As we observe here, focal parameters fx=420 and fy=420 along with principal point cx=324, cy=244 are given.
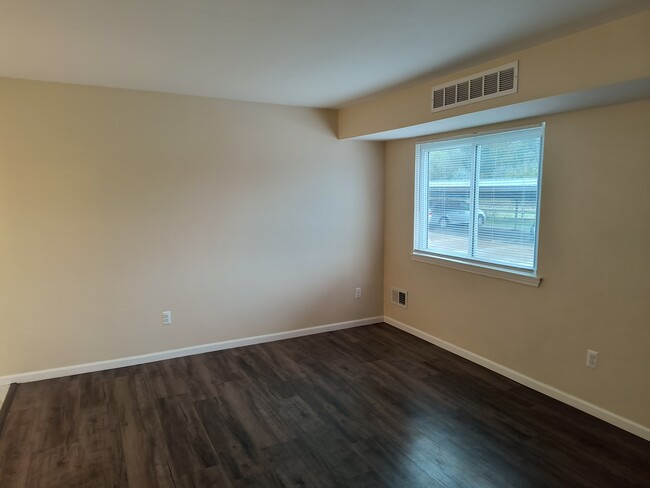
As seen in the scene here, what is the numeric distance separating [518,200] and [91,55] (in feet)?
10.9

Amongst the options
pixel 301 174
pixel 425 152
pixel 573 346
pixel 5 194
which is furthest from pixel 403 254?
pixel 5 194

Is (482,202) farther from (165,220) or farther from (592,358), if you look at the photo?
(165,220)

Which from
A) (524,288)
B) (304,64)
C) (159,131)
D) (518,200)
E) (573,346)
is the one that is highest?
(304,64)

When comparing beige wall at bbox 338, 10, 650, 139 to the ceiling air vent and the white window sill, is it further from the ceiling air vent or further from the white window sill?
the white window sill

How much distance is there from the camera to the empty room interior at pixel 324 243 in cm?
237

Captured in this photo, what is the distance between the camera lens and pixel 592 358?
2973 millimetres

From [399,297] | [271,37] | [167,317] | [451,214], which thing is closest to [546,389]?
[451,214]

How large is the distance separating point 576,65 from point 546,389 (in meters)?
2.35

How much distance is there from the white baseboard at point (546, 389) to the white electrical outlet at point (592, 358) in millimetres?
284

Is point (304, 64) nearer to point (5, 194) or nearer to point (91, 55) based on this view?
point (91, 55)

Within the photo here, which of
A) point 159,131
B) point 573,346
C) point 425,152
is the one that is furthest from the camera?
point 425,152

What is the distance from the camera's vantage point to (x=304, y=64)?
2.93m

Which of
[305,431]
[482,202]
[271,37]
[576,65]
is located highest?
[271,37]

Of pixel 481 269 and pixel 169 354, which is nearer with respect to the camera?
pixel 481 269
